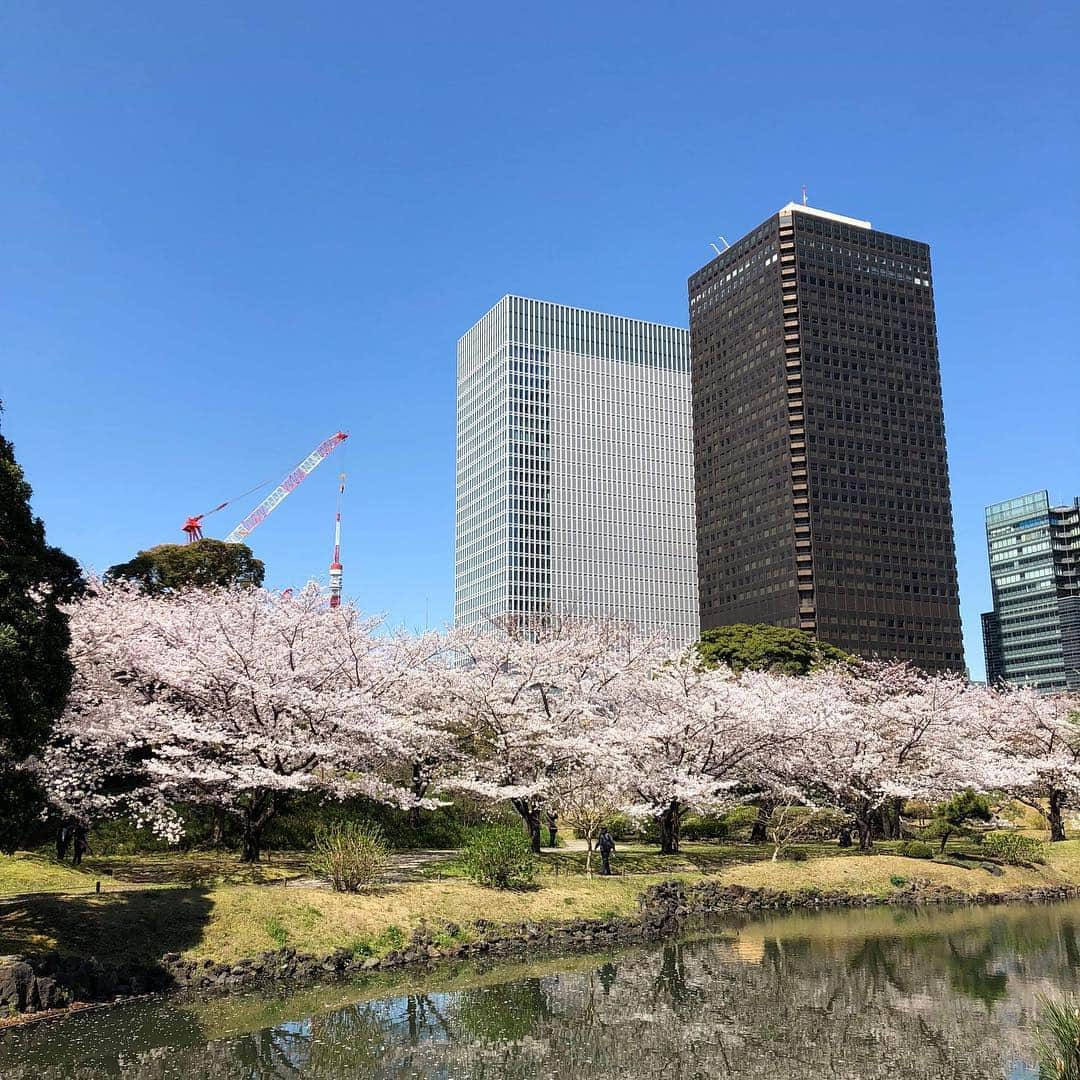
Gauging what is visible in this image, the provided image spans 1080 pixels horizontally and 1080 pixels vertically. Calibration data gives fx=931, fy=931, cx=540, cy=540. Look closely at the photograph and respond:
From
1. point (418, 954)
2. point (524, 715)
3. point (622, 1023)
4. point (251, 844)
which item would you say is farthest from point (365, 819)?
point (622, 1023)

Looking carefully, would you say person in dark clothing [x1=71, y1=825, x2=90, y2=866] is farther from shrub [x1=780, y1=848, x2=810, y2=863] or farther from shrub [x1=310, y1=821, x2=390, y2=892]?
shrub [x1=780, y1=848, x2=810, y2=863]

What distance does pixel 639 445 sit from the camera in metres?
189

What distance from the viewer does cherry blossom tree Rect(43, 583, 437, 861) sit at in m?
31.0

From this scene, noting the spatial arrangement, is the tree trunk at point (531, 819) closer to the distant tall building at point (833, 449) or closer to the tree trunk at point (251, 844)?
the tree trunk at point (251, 844)

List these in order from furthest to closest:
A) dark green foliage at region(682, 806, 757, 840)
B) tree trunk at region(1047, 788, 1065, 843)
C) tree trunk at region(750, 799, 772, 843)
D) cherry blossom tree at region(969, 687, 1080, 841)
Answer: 1. dark green foliage at region(682, 806, 757, 840)
2. tree trunk at region(1047, 788, 1065, 843)
3. tree trunk at region(750, 799, 772, 843)
4. cherry blossom tree at region(969, 687, 1080, 841)

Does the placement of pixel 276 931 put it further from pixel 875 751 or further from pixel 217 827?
pixel 875 751

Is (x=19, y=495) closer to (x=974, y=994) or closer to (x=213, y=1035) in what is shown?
(x=213, y=1035)

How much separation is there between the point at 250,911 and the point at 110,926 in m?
3.63

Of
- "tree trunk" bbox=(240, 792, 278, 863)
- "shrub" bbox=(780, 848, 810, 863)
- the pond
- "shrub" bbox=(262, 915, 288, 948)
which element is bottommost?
the pond

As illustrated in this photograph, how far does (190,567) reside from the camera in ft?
189

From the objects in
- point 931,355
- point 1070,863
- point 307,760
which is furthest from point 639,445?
point 307,760

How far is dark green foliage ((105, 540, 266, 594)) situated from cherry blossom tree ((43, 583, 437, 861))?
17.8 metres

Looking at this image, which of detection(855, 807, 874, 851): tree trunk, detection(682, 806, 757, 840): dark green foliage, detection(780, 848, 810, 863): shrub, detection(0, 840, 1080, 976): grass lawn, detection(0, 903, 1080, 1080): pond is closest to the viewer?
detection(0, 903, 1080, 1080): pond

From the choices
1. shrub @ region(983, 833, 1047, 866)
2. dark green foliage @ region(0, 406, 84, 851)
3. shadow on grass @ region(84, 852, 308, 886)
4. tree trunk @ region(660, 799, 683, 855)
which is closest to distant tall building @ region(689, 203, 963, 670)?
shrub @ region(983, 833, 1047, 866)
